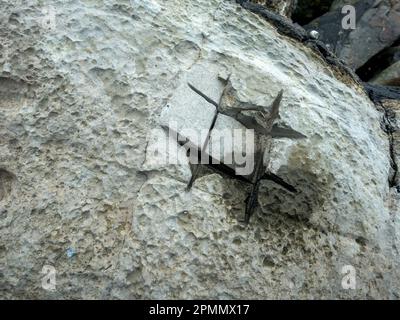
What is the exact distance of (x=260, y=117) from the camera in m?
4.46

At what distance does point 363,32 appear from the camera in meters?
10.5

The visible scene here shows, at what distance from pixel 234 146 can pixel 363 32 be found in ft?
25.2

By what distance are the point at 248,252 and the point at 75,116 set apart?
6.47 ft

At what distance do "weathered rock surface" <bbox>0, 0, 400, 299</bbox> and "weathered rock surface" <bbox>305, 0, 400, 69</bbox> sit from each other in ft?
20.3

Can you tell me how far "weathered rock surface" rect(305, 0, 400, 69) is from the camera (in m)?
10.3

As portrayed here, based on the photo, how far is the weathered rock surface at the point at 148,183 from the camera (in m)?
3.78

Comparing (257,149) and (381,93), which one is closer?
(257,149)

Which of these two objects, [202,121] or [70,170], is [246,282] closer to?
[202,121]

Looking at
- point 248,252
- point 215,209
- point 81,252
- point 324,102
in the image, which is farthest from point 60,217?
point 324,102

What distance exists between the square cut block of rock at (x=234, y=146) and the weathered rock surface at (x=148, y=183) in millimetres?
181

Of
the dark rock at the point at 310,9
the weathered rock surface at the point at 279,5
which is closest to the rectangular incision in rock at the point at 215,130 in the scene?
the weathered rock surface at the point at 279,5

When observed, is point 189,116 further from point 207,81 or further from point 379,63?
point 379,63

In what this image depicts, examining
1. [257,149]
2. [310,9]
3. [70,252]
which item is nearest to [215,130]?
[257,149]

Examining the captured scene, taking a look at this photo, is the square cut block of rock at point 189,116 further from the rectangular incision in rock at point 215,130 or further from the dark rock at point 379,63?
the dark rock at point 379,63
